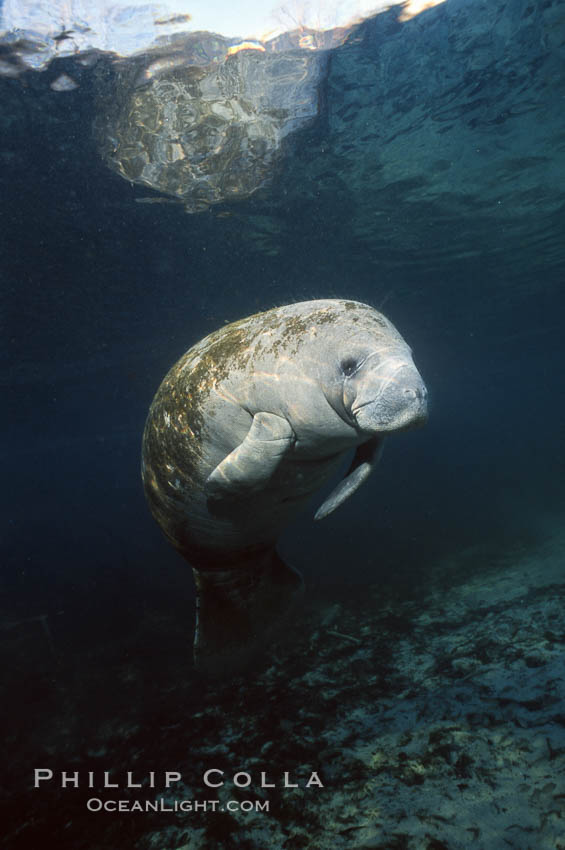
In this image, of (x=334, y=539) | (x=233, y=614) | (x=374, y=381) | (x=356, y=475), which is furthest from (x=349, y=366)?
(x=334, y=539)

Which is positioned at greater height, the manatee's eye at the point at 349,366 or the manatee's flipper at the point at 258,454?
the manatee's eye at the point at 349,366

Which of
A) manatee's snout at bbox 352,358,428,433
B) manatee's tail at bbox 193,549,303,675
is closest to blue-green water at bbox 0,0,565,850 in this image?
manatee's tail at bbox 193,549,303,675

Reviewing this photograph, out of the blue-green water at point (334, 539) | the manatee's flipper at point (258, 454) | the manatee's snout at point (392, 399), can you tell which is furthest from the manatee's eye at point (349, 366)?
the blue-green water at point (334, 539)

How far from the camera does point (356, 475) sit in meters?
2.51

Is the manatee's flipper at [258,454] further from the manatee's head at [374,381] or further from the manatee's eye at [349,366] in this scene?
the manatee's eye at [349,366]

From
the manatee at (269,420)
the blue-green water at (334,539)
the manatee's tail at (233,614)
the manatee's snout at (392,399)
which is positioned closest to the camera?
the manatee's snout at (392,399)

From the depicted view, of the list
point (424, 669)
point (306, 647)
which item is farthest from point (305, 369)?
point (306, 647)

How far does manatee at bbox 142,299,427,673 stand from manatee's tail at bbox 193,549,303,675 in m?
0.18

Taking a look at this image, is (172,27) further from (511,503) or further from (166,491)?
(511,503)

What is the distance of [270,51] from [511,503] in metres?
14.6

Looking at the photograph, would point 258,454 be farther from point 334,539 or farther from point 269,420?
point 334,539

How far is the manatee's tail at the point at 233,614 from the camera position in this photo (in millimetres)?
3672

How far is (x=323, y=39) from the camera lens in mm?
5695

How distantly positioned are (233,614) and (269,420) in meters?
2.08
